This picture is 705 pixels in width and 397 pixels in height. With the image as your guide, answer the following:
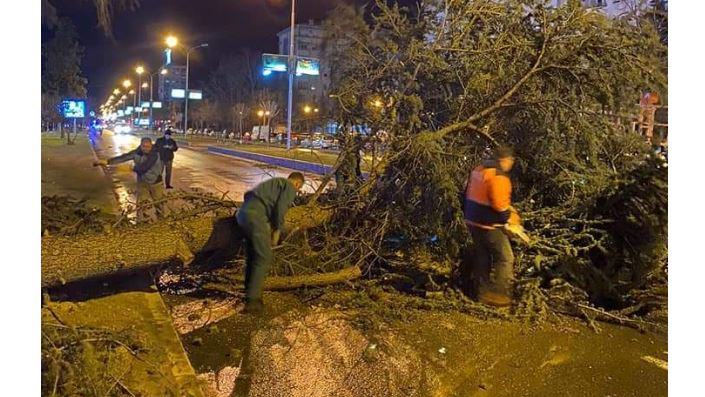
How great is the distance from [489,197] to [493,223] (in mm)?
234

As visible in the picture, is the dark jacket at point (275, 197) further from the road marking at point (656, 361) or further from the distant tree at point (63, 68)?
the distant tree at point (63, 68)

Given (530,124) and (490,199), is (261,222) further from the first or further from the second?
(530,124)

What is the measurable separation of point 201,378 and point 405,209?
8.65 feet

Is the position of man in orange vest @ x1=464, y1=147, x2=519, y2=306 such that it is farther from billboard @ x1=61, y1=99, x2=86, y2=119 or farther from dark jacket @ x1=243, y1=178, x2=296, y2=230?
billboard @ x1=61, y1=99, x2=86, y2=119

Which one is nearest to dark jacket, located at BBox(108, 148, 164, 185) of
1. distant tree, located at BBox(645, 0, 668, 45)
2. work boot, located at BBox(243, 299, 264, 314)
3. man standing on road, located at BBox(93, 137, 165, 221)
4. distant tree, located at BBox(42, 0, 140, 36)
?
man standing on road, located at BBox(93, 137, 165, 221)

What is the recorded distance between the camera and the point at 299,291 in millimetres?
5559

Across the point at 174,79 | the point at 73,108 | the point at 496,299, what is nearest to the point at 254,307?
the point at 496,299

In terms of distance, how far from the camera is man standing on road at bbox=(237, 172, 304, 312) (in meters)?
5.00

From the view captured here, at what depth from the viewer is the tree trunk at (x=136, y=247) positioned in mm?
4262

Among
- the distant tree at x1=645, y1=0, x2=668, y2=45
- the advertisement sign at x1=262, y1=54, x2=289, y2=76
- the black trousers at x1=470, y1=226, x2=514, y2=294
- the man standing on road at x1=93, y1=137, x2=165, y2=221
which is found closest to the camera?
the black trousers at x1=470, y1=226, x2=514, y2=294

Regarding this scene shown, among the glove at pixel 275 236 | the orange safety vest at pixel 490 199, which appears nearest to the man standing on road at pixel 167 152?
the glove at pixel 275 236

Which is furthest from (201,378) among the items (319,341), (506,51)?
(506,51)

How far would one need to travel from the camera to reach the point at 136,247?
463 cm

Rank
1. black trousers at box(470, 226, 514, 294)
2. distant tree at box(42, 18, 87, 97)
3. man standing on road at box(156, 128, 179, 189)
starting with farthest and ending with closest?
distant tree at box(42, 18, 87, 97) → man standing on road at box(156, 128, 179, 189) → black trousers at box(470, 226, 514, 294)
